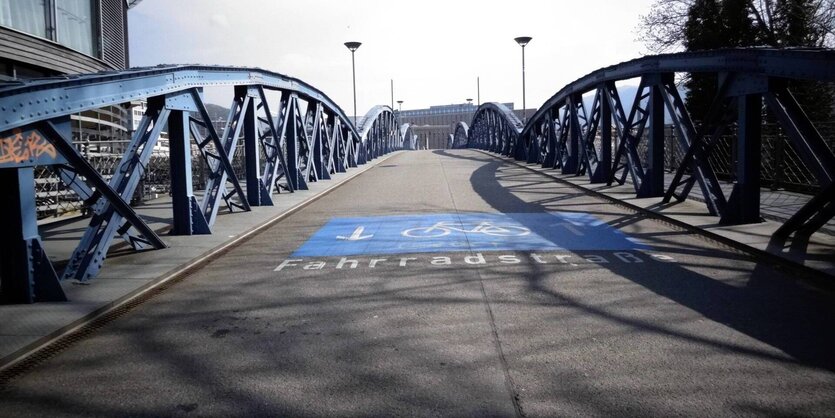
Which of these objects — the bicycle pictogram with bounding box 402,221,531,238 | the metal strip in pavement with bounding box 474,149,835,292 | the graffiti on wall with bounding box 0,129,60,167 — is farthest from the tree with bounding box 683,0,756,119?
the graffiti on wall with bounding box 0,129,60,167

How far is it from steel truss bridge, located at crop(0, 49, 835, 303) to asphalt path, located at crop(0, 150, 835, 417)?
134 centimetres

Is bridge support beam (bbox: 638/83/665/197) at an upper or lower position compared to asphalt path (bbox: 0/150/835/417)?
upper

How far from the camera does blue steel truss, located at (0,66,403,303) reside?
22.4ft

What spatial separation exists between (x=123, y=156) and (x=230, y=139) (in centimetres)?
440

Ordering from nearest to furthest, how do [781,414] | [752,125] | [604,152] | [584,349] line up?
[781,414] < [584,349] < [752,125] < [604,152]

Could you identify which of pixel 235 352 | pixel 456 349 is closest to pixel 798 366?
pixel 456 349

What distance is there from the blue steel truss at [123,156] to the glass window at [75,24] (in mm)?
9338

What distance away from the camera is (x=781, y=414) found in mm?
3975

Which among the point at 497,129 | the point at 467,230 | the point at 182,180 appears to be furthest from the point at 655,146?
the point at 497,129

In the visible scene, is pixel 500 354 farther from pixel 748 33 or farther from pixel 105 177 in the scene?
pixel 748 33

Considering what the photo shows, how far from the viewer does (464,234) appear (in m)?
11.4

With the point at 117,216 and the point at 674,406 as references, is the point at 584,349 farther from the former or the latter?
the point at 117,216

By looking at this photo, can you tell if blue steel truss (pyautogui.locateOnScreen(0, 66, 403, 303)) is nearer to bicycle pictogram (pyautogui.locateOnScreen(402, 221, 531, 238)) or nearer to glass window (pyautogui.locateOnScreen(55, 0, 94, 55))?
bicycle pictogram (pyautogui.locateOnScreen(402, 221, 531, 238))

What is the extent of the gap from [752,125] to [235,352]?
9255 millimetres
